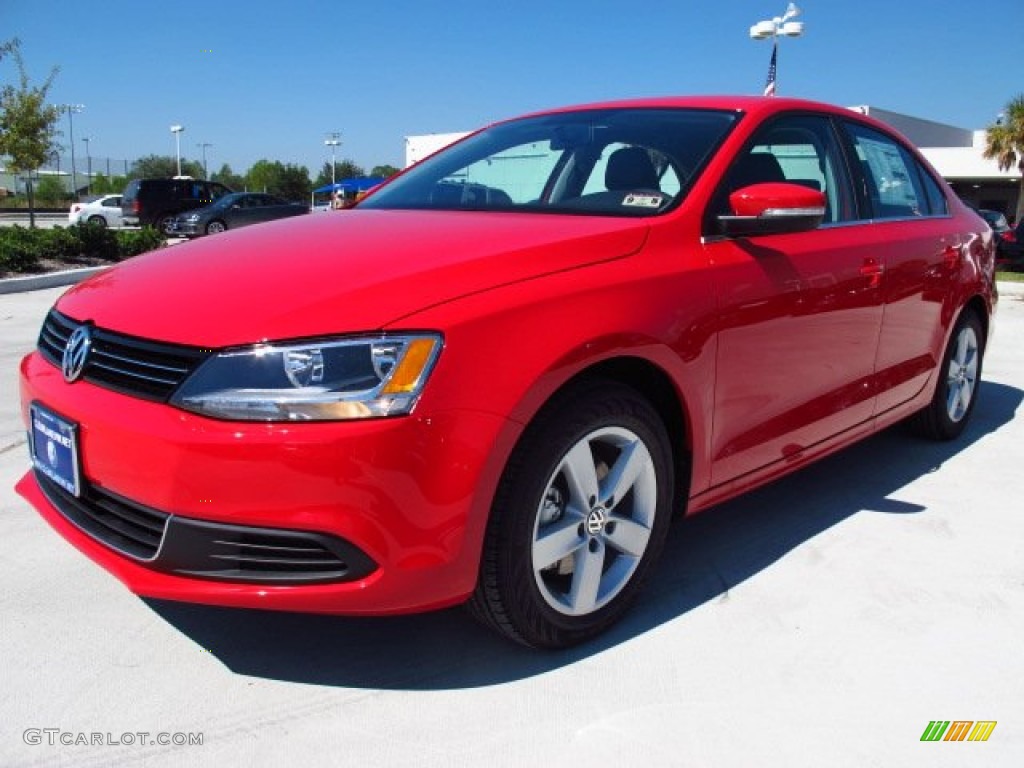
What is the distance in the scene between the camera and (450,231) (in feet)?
8.11

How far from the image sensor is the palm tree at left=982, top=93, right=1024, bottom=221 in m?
32.6

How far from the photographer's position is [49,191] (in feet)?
159

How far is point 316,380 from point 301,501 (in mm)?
258

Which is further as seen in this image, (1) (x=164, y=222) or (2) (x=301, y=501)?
(1) (x=164, y=222)

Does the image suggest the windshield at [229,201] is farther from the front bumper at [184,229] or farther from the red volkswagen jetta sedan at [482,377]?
the red volkswagen jetta sedan at [482,377]

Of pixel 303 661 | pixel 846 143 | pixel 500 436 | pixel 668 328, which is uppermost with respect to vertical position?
pixel 846 143

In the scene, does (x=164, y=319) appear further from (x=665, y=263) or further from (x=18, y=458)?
(x=18, y=458)

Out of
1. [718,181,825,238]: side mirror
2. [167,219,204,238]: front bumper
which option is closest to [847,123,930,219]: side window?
[718,181,825,238]: side mirror

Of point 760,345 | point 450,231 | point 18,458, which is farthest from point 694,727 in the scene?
point 18,458

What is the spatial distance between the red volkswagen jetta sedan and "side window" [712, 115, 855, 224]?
13 millimetres

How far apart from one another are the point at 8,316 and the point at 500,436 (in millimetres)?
7790

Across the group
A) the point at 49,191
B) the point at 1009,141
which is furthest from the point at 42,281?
the point at 49,191

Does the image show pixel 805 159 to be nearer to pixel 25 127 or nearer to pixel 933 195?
pixel 933 195

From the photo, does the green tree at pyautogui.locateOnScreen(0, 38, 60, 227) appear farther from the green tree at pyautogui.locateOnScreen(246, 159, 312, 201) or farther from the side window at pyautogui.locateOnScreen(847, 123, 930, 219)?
the green tree at pyautogui.locateOnScreen(246, 159, 312, 201)
